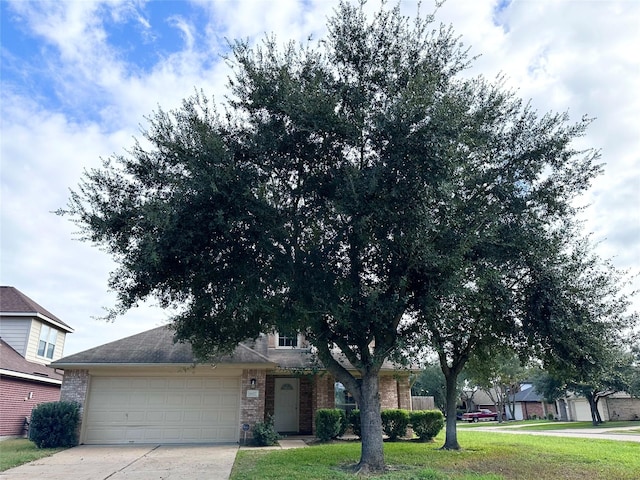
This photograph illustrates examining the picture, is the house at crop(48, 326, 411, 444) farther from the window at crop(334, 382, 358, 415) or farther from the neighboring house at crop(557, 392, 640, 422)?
the neighboring house at crop(557, 392, 640, 422)

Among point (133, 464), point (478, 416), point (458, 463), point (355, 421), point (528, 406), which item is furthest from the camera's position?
point (528, 406)

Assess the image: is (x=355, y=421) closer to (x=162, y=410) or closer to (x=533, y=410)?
(x=162, y=410)

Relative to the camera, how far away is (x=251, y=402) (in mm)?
16641

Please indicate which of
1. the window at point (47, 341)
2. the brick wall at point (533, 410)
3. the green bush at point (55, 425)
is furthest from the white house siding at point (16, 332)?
the brick wall at point (533, 410)

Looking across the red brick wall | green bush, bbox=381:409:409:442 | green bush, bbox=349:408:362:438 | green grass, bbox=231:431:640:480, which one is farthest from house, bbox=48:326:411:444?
the red brick wall

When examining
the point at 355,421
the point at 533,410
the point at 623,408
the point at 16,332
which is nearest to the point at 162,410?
the point at 355,421

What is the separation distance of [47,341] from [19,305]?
240 centimetres

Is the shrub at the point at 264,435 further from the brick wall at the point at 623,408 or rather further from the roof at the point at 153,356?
the brick wall at the point at 623,408

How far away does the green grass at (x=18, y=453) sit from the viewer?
12148mm

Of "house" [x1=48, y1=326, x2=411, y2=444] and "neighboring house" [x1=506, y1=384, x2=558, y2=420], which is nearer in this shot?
"house" [x1=48, y1=326, x2=411, y2=444]

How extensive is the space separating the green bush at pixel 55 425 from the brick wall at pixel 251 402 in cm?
582

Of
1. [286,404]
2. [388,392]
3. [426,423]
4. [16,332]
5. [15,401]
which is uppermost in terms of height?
[16,332]

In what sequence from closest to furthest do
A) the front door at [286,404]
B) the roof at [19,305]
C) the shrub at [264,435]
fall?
1. the shrub at [264,435]
2. the front door at [286,404]
3. the roof at [19,305]

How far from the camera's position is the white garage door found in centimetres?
1662
